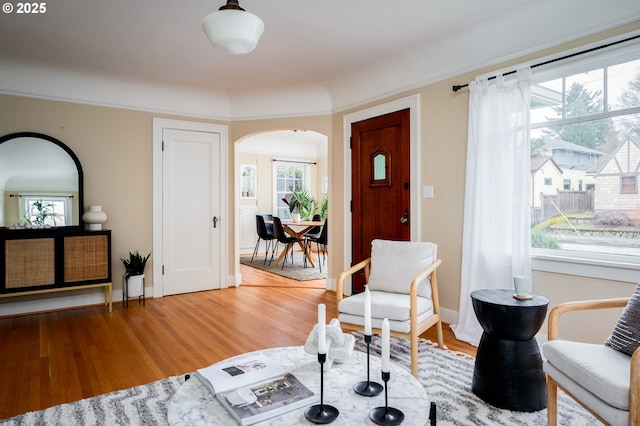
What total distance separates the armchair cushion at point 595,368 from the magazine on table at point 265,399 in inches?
41.3

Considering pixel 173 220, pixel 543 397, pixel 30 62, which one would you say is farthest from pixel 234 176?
pixel 543 397

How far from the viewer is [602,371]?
A: 1479 mm

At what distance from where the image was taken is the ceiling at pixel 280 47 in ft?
9.22

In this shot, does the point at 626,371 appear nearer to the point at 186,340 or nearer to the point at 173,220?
the point at 186,340

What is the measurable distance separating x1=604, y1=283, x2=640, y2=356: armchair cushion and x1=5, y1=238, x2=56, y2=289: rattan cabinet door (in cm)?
447

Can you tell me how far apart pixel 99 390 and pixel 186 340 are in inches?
35.6

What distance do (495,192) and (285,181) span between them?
629 centimetres

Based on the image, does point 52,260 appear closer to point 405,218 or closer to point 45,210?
point 45,210

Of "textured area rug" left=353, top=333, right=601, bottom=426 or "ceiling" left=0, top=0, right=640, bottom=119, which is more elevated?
"ceiling" left=0, top=0, right=640, bottom=119

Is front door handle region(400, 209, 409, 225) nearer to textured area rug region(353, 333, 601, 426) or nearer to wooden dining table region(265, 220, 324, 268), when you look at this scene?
textured area rug region(353, 333, 601, 426)

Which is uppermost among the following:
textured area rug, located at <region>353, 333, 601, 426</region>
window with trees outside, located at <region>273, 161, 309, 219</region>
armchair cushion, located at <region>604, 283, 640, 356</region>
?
window with trees outside, located at <region>273, 161, 309, 219</region>

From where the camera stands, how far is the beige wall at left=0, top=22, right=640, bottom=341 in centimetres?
333

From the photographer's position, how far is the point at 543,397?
6.77 ft

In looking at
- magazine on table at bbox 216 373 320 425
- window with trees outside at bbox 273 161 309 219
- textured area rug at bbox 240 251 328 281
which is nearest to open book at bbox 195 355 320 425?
magazine on table at bbox 216 373 320 425
